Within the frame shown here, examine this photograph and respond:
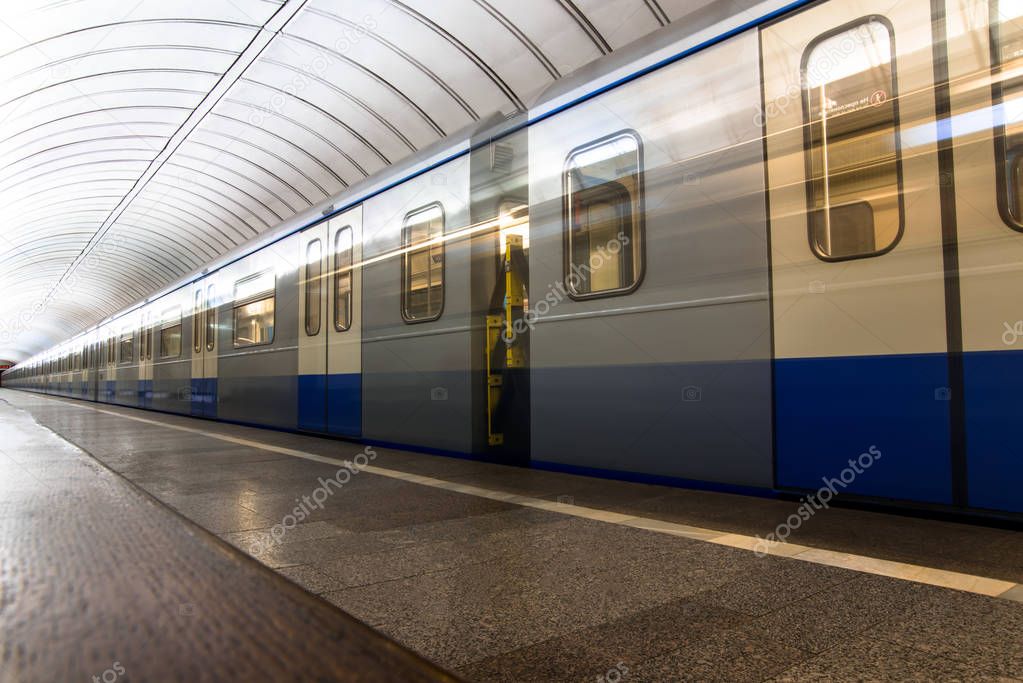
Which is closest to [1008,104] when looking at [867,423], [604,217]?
[867,423]

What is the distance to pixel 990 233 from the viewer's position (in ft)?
10.7

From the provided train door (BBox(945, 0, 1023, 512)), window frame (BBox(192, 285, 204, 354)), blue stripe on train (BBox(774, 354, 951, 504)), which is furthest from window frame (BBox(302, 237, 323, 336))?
train door (BBox(945, 0, 1023, 512))

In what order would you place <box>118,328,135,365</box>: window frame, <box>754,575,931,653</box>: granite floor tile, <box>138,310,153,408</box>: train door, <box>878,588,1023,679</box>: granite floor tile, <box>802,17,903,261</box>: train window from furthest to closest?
<box>118,328,135,365</box>: window frame → <box>138,310,153,408</box>: train door → <box>802,17,903,261</box>: train window → <box>754,575,931,653</box>: granite floor tile → <box>878,588,1023,679</box>: granite floor tile

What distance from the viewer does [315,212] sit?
9188mm

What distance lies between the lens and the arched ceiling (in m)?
7.03

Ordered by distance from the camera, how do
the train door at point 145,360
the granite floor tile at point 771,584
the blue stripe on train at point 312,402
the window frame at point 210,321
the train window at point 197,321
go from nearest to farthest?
the granite floor tile at point 771,584 < the blue stripe on train at point 312,402 < the window frame at point 210,321 < the train window at point 197,321 < the train door at point 145,360

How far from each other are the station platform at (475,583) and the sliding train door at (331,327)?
301 cm

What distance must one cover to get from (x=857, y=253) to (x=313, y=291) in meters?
7.25

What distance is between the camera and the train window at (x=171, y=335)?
1536 cm

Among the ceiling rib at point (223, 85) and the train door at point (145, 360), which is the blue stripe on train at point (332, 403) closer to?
the ceiling rib at point (223, 85)

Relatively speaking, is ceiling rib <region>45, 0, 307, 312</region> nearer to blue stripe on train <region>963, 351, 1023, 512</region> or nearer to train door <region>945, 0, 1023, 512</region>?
train door <region>945, 0, 1023, 512</region>

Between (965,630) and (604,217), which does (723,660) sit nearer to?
(965,630)

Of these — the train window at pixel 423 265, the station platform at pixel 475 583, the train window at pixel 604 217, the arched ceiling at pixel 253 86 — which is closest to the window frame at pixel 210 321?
the arched ceiling at pixel 253 86
